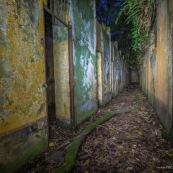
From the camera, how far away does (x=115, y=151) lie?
2643 mm

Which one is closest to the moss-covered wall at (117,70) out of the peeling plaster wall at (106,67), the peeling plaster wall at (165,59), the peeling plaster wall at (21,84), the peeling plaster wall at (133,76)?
the peeling plaster wall at (106,67)

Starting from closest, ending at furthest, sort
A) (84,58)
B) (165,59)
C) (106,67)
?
(165,59) < (84,58) < (106,67)

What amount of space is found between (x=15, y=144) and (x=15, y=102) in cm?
63

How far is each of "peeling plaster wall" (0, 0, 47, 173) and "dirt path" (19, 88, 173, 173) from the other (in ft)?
1.08

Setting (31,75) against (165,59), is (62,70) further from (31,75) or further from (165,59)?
(165,59)

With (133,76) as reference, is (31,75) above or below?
above

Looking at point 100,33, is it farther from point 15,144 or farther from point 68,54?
point 15,144

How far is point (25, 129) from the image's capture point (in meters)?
2.30

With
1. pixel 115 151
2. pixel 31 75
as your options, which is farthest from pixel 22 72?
pixel 115 151

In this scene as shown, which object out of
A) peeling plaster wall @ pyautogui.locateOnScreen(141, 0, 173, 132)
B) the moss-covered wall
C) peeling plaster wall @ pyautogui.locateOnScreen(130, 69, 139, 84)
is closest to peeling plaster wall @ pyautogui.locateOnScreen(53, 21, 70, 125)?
peeling plaster wall @ pyautogui.locateOnScreen(141, 0, 173, 132)

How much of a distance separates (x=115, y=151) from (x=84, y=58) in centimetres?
276

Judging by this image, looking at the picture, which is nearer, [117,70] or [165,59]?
[165,59]

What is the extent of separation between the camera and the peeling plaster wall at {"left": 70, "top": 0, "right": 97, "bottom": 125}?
12.5 feet

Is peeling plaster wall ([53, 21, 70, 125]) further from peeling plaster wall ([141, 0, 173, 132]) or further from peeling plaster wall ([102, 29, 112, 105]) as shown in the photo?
peeling plaster wall ([102, 29, 112, 105])
